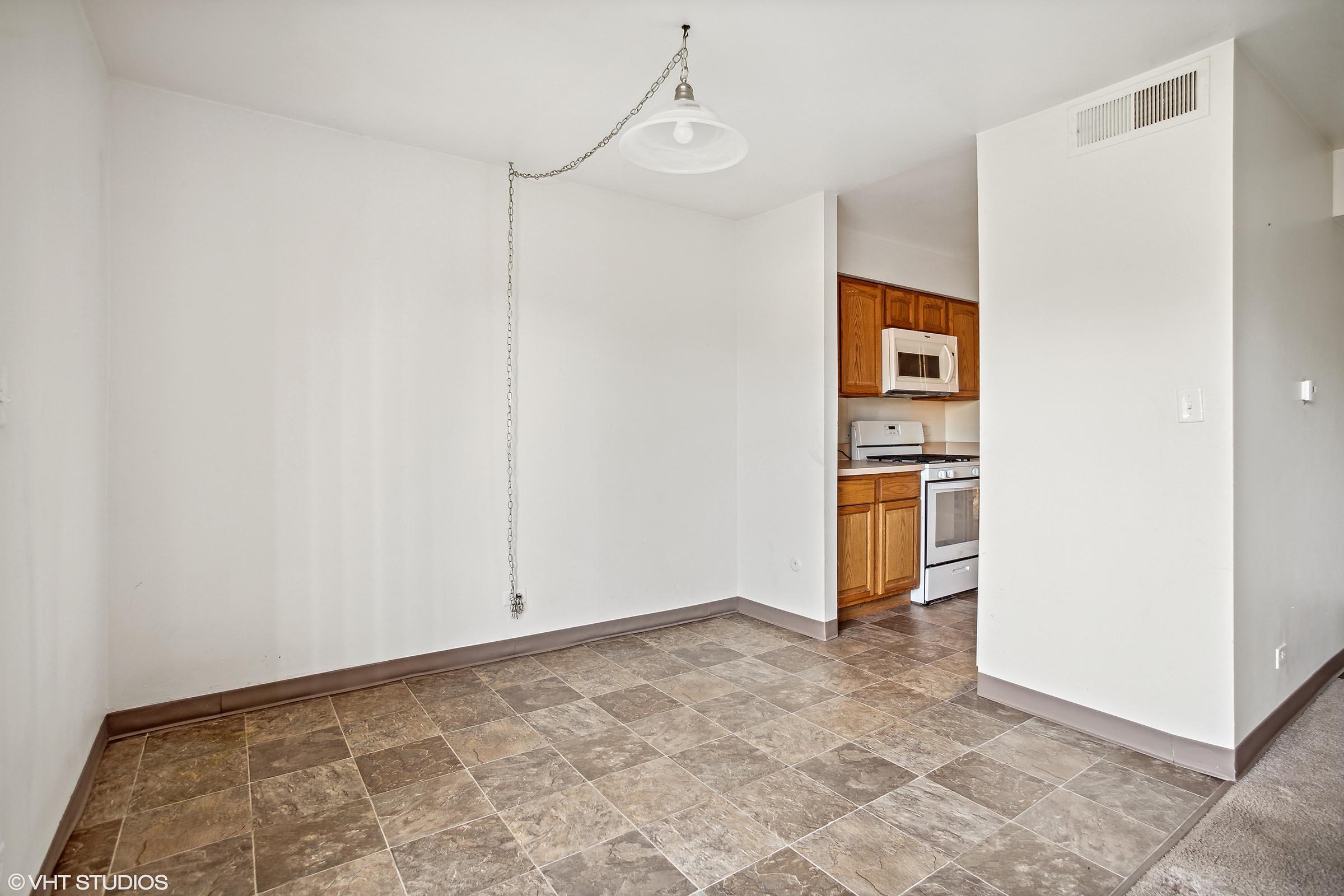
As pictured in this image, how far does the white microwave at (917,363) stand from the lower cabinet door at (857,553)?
1.07 meters

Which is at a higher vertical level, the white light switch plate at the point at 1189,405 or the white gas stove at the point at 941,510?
the white light switch plate at the point at 1189,405

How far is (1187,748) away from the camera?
242 centimetres

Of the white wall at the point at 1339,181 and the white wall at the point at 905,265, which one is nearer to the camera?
the white wall at the point at 1339,181

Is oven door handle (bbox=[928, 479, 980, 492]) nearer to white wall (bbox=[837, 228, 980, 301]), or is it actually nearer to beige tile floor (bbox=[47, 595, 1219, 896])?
white wall (bbox=[837, 228, 980, 301])

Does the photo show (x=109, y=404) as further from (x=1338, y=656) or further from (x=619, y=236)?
(x=1338, y=656)

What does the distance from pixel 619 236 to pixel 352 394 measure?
1760mm

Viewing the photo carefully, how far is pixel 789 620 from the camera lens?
13.5ft

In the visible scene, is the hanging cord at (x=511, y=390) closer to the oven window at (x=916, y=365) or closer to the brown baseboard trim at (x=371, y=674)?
the brown baseboard trim at (x=371, y=674)

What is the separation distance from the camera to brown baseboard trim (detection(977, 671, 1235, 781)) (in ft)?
7.76

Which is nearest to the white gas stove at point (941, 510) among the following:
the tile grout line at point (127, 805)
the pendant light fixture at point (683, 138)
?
the pendant light fixture at point (683, 138)

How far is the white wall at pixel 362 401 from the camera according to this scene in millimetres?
2695

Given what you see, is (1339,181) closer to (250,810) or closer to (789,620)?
(789,620)

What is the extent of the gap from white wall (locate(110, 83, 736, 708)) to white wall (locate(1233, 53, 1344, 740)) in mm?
2695

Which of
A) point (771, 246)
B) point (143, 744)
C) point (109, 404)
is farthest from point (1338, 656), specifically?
point (109, 404)
